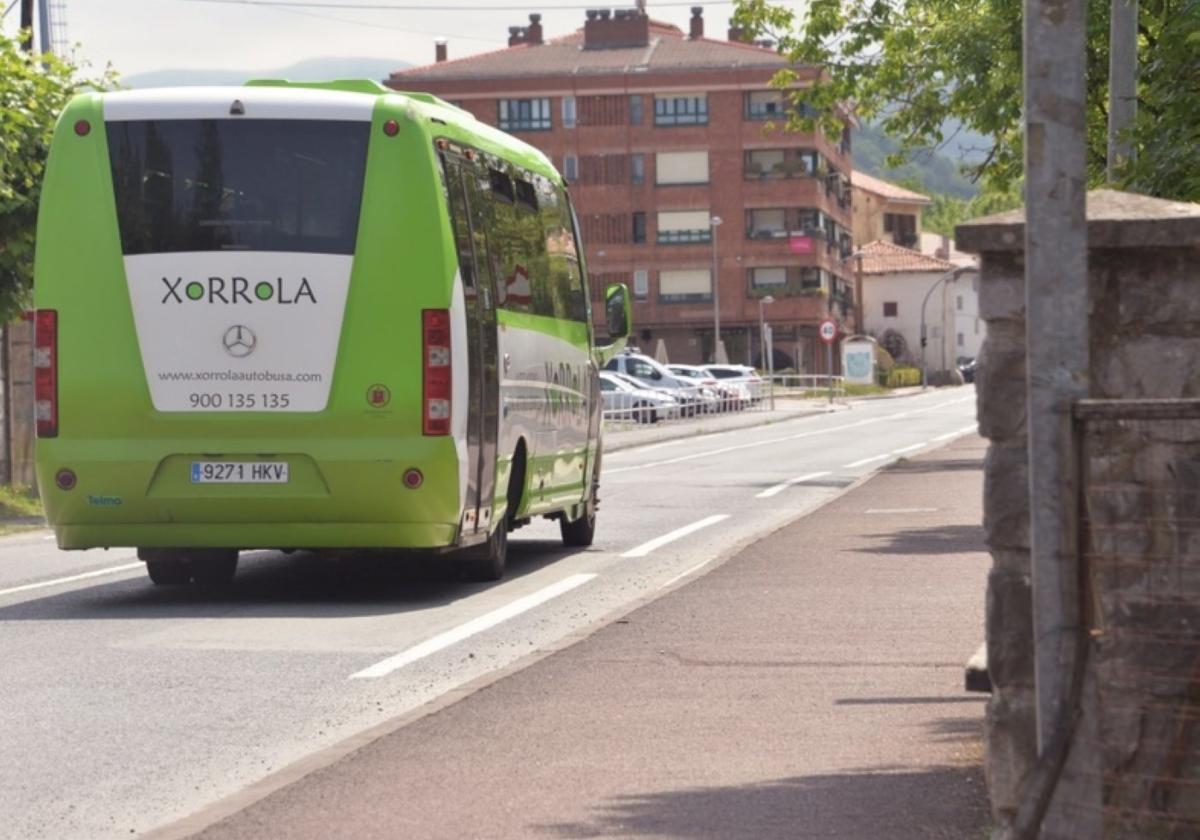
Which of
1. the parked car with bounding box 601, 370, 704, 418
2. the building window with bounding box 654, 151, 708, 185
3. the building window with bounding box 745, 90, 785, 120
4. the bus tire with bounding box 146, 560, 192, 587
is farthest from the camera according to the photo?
the building window with bounding box 654, 151, 708, 185

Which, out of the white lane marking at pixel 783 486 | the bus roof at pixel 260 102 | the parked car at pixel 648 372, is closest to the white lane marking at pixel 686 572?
the bus roof at pixel 260 102

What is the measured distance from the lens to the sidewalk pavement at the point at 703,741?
23.2 ft

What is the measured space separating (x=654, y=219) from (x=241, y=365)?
109 m

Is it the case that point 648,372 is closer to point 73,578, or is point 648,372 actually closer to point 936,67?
point 936,67

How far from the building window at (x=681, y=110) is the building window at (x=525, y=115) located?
5610 millimetres

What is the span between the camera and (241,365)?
Result: 48.8 ft

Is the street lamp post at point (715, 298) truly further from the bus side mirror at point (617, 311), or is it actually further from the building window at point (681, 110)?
the bus side mirror at point (617, 311)

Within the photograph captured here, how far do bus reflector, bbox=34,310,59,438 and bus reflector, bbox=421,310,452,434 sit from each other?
2.22 m

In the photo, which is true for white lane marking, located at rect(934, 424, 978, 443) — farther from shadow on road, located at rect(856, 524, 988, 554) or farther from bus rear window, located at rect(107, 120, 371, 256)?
bus rear window, located at rect(107, 120, 371, 256)

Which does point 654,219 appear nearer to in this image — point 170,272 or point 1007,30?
point 1007,30

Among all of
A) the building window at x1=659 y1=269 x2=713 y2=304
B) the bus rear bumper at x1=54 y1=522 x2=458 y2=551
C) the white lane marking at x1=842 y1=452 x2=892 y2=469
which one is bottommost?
the white lane marking at x1=842 y1=452 x2=892 y2=469

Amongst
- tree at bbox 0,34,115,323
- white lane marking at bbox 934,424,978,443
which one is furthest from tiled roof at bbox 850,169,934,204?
tree at bbox 0,34,115,323

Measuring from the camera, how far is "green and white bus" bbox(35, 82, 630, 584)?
1482 cm

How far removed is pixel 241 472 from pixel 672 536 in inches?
283
